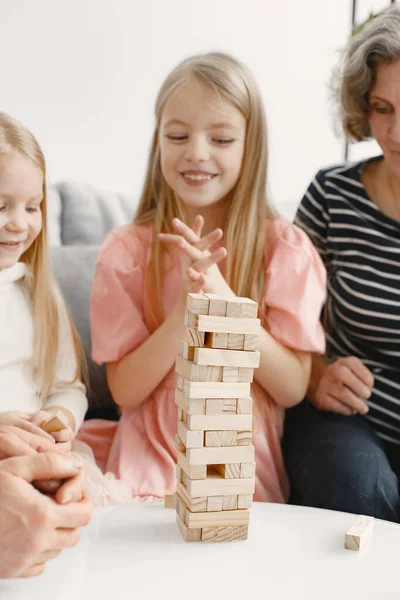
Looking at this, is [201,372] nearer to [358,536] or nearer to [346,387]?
[358,536]

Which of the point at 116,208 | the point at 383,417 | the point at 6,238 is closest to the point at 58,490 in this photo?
the point at 6,238

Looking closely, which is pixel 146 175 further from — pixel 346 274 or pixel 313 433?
pixel 313 433

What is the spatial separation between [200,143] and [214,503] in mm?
590

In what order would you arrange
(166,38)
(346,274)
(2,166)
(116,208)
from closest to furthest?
(2,166)
(346,274)
(116,208)
(166,38)

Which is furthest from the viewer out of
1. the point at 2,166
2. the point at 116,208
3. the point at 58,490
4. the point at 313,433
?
the point at 116,208

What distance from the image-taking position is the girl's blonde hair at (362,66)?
1156mm

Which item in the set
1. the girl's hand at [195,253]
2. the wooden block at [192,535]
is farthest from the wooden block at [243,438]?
the girl's hand at [195,253]

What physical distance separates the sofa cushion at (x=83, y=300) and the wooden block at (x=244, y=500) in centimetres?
68

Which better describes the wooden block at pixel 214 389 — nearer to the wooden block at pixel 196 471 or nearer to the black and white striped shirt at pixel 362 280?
the wooden block at pixel 196 471

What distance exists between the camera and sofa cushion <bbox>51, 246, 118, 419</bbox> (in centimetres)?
138

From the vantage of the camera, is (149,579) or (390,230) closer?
(149,579)

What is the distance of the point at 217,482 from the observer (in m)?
0.73

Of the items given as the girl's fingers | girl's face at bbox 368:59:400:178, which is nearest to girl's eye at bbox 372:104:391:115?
girl's face at bbox 368:59:400:178

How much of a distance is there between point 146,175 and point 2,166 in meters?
0.33
